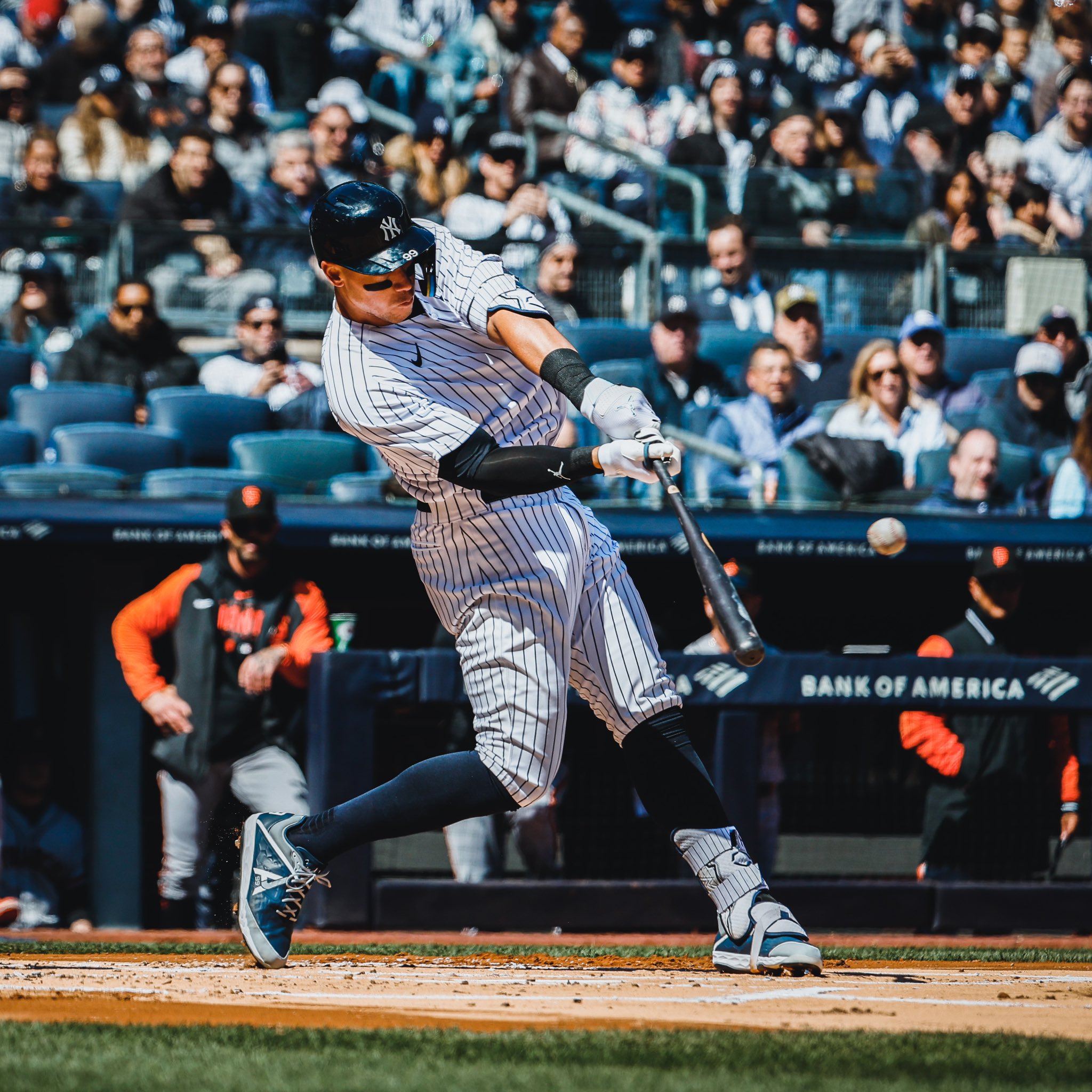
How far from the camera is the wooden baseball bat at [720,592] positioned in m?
3.02

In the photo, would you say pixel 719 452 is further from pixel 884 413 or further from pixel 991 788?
pixel 991 788

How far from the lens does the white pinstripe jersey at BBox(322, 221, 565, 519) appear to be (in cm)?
320

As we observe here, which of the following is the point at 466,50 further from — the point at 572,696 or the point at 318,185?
the point at 572,696

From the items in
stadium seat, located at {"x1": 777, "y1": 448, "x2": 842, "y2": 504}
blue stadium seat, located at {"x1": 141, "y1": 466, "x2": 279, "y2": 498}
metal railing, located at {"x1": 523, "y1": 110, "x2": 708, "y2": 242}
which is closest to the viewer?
blue stadium seat, located at {"x1": 141, "y1": 466, "x2": 279, "y2": 498}

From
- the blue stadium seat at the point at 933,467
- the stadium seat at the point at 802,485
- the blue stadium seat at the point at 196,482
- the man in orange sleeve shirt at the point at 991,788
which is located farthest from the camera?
the blue stadium seat at the point at 933,467

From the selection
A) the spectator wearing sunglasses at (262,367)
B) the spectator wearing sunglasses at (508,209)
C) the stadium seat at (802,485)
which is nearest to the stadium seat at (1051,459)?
the stadium seat at (802,485)

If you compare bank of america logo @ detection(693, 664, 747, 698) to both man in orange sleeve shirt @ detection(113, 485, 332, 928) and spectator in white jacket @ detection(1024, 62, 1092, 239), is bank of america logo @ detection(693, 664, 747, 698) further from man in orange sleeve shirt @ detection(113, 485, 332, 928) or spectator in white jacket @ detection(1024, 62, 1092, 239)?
spectator in white jacket @ detection(1024, 62, 1092, 239)

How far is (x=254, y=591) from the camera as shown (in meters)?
5.57

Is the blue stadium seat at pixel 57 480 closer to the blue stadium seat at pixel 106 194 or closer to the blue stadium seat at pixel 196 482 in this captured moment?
the blue stadium seat at pixel 196 482

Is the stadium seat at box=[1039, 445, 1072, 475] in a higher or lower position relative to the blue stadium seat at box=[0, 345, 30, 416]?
lower

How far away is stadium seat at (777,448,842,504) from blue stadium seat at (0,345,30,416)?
3.12 meters

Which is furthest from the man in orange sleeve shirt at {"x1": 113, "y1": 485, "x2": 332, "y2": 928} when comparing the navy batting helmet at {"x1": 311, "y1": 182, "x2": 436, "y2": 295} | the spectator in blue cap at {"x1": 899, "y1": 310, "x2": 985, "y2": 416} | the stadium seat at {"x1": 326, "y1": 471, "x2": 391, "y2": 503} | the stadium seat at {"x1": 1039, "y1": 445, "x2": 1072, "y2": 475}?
the stadium seat at {"x1": 1039, "y1": 445, "x2": 1072, "y2": 475}

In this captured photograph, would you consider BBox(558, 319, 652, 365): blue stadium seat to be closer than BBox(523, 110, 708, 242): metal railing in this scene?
Yes

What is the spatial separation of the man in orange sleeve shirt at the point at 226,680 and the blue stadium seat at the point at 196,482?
514 mm
